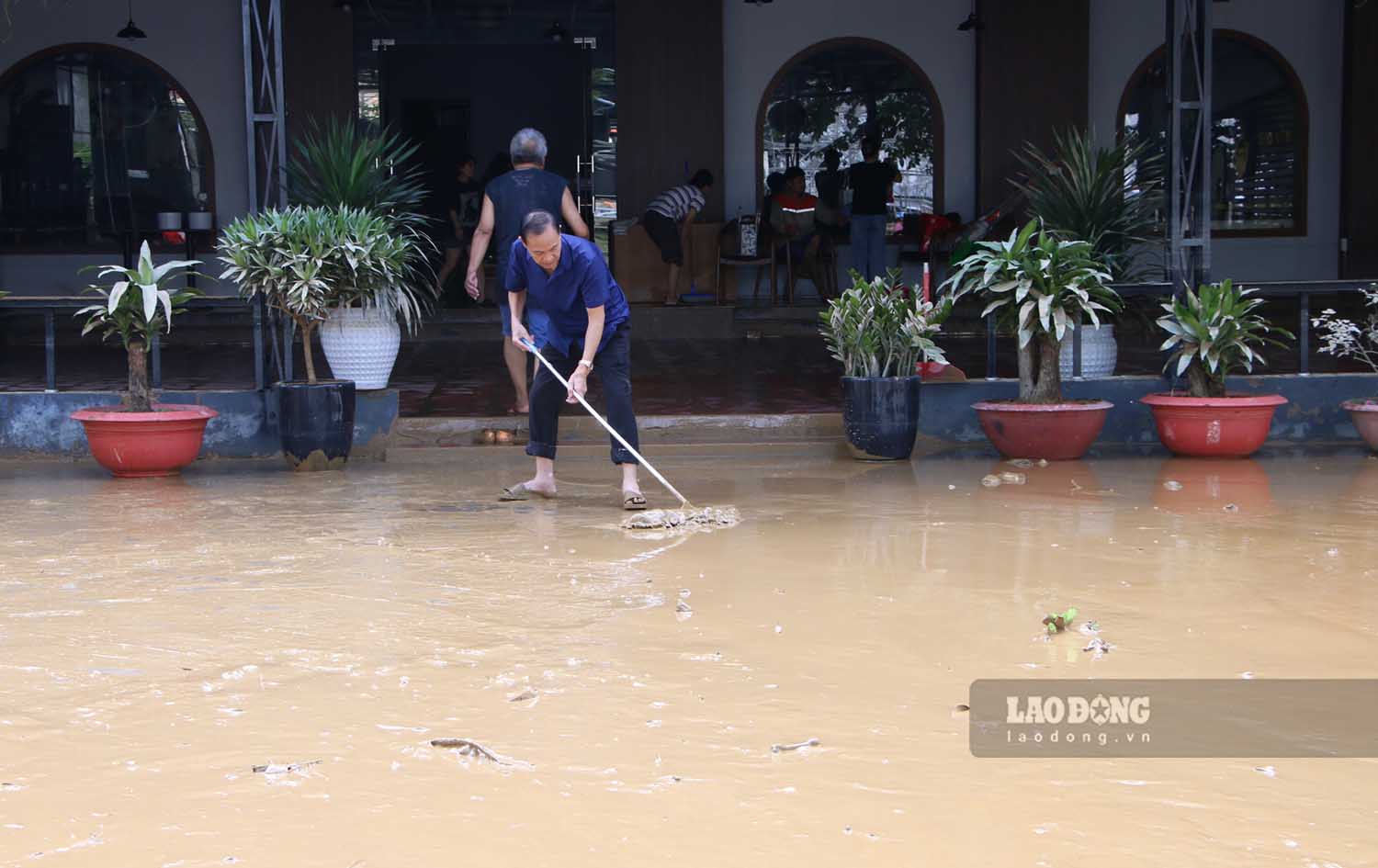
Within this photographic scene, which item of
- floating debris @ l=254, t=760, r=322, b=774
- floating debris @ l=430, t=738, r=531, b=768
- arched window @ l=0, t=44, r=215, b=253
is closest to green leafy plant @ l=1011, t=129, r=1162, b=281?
floating debris @ l=430, t=738, r=531, b=768

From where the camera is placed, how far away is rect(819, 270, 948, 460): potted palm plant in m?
7.75

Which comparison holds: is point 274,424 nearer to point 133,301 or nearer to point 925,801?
point 133,301

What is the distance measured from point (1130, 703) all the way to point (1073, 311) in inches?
175

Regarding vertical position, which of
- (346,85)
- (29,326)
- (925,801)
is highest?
(346,85)

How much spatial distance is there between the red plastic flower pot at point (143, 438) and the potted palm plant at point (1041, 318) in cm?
416

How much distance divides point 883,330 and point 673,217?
6.41 meters

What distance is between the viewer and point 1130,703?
3605 mm

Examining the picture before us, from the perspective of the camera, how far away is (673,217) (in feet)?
45.4

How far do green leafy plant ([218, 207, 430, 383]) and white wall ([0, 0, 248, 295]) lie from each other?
7451mm

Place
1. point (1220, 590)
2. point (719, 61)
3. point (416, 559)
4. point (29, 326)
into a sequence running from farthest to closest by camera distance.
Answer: point (719, 61) → point (29, 326) → point (416, 559) → point (1220, 590)

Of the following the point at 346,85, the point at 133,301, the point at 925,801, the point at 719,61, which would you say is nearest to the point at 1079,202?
the point at 133,301

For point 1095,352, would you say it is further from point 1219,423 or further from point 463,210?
point 463,210

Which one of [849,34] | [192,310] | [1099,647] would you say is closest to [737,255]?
[849,34]

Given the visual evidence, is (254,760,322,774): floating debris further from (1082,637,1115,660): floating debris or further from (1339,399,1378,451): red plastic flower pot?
(1339,399,1378,451): red plastic flower pot
